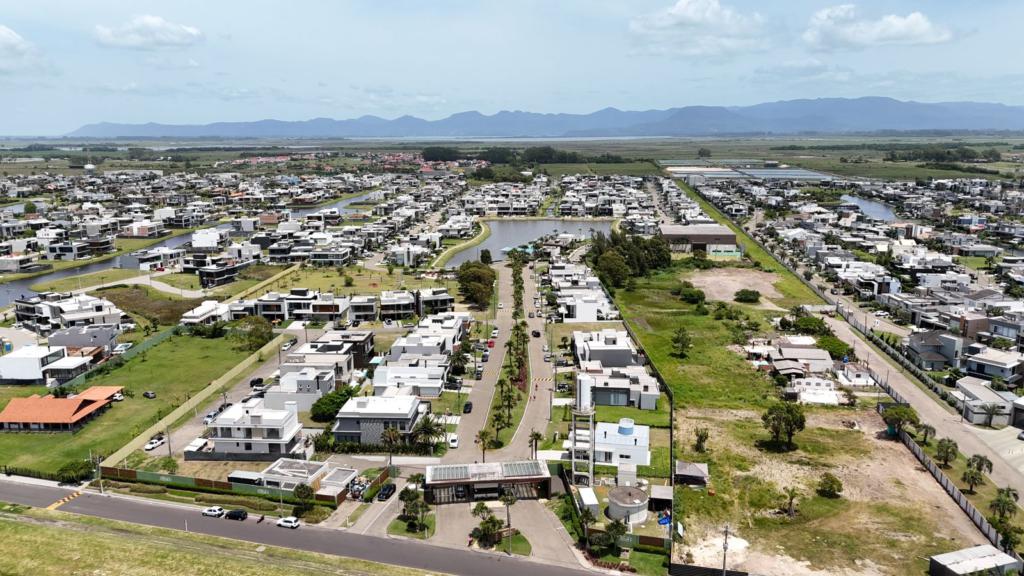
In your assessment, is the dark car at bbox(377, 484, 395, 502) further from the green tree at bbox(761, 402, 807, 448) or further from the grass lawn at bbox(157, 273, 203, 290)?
the grass lawn at bbox(157, 273, 203, 290)

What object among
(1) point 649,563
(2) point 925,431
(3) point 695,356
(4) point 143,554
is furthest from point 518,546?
(3) point 695,356

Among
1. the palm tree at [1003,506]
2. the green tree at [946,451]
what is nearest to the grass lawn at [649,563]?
the palm tree at [1003,506]

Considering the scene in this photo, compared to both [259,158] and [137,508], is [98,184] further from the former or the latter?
[137,508]

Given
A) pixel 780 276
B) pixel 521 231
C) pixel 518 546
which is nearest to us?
pixel 518 546

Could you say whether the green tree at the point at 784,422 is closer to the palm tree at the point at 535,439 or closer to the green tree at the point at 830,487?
the green tree at the point at 830,487

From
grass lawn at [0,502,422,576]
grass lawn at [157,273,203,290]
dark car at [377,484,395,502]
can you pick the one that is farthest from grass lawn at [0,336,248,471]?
grass lawn at [157,273,203,290]

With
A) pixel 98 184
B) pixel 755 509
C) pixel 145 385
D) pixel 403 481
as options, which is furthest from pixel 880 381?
pixel 98 184

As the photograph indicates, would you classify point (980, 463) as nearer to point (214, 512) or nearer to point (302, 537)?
point (302, 537)
